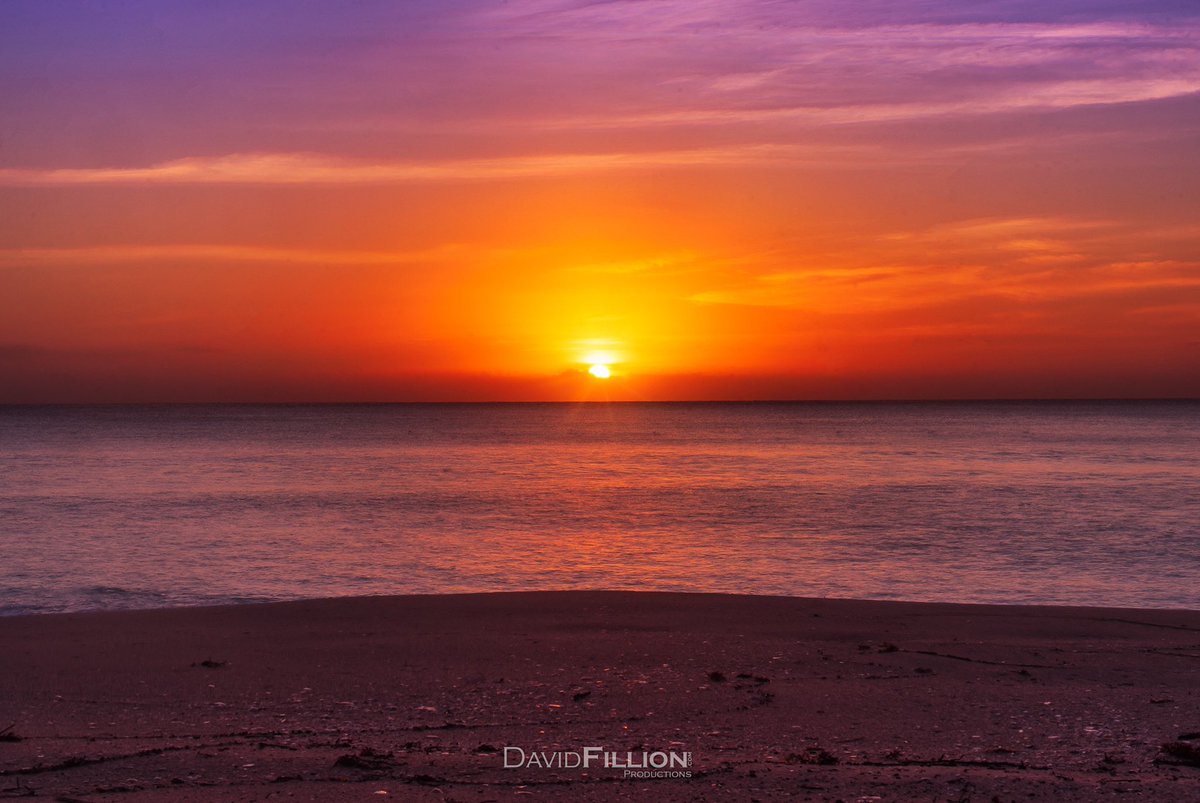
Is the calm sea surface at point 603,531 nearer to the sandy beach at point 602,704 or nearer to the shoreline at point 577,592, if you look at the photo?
the shoreline at point 577,592

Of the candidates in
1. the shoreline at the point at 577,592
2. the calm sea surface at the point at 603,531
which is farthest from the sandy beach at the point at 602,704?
the calm sea surface at the point at 603,531

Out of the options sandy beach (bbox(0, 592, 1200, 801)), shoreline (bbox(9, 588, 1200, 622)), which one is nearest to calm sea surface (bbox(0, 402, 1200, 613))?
shoreline (bbox(9, 588, 1200, 622))

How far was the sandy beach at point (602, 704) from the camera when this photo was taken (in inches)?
254

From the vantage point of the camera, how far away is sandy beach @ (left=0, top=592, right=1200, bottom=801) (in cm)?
645

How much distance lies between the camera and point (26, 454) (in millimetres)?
67375

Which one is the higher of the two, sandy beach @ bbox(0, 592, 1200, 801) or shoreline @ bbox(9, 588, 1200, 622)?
sandy beach @ bbox(0, 592, 1200, 801)

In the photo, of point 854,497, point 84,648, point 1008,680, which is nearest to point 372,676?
point 84,648

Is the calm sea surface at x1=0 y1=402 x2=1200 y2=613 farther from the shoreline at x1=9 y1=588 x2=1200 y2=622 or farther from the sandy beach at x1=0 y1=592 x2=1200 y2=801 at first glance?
the sandy beach at x1=0 y1=592 x2=1200 y2=801

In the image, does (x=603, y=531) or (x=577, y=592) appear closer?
(x=577, y=592)

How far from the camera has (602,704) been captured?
830 centimetres

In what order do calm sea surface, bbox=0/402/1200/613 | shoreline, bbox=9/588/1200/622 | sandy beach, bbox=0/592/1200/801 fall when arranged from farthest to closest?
calm sea surface, bbox=0/402/1200/613, shoreline, bbox=9/588/1200/622, sandy beach, bbox=0/592/1200/801

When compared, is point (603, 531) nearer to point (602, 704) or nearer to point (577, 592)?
point (577, 592)

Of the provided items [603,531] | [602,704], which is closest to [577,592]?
[602,704]

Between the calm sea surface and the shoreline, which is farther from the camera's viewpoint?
the calm sea surface
